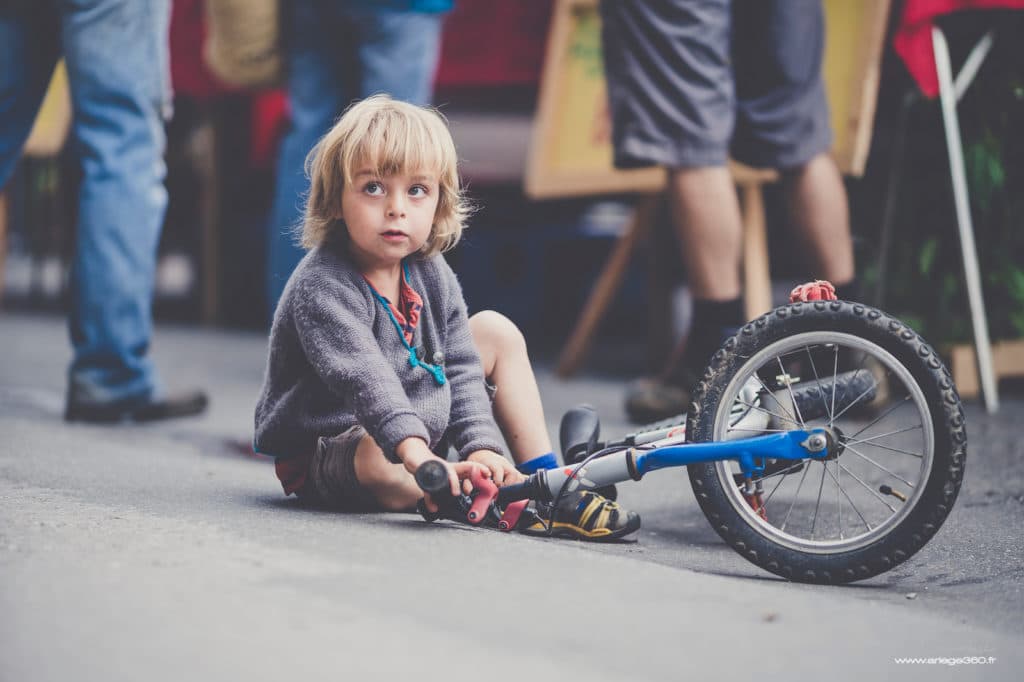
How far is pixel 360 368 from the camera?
179cm

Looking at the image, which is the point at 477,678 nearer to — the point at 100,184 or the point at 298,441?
the point at 298,441

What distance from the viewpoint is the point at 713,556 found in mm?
1851

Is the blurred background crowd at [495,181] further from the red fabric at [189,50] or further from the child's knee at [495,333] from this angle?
the child's knee at [495,333]

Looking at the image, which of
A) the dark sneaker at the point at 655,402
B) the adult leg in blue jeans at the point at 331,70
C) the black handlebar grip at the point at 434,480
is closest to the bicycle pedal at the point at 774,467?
the black handlebar grip at the point at 434,480

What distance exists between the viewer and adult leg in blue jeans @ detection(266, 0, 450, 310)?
2.86 meters

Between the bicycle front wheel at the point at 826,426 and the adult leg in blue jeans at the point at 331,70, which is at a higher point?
the adult leg in blue jeans at the point at 331,70

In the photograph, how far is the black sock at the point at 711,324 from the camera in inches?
103

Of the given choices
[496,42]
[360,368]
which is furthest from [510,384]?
[496,42]

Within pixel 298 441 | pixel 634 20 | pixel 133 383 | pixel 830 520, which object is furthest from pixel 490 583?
pixel 133 383

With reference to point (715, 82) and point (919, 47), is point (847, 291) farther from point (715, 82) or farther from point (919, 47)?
point (919, 47)

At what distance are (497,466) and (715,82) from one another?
3.64 ft

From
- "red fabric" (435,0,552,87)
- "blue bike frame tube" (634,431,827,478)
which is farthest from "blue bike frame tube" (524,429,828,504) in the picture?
"red fabric" (435,0,552,87)

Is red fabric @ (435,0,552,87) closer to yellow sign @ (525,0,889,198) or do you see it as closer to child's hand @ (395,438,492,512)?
yellow sign @ (525,0,889,198)

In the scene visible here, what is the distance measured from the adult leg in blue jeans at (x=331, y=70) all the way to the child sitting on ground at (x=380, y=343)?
931 mm
